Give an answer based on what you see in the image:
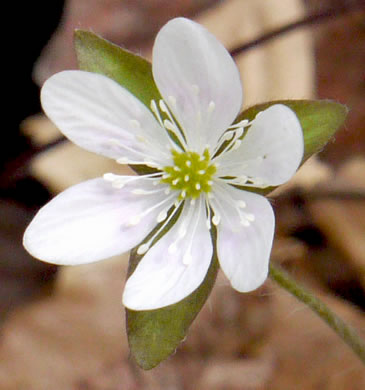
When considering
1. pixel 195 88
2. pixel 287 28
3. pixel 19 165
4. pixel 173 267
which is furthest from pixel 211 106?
pixel 19 165

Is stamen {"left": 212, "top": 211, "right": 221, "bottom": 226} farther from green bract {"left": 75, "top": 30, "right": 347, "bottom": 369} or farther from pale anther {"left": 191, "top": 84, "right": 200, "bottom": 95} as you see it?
pale anther {"left": 191, "top": 84, "right": 200, "bottom": 95}

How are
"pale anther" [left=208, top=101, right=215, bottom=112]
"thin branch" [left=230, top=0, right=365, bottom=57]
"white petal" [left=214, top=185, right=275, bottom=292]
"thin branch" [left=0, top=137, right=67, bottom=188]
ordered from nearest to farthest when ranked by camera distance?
"white petal" [left=214, top=185, right=275, bottom=292], "pale anther" [left=208, top=101, right=215, bottom=112], "thin branch" [left=230, top=0, right=365, bottom=57], "thin branch" [left=0, top=137, right=67, bottom=188]

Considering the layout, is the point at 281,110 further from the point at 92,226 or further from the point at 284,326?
the point at 284,326

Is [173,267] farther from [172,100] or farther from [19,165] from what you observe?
[19,165]

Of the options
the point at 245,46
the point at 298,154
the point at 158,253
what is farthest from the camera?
the point at 245,46

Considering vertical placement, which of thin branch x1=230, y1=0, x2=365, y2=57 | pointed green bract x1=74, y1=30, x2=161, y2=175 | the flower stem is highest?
pointed green bract x1=74, y1=30, x2=161, y2=175

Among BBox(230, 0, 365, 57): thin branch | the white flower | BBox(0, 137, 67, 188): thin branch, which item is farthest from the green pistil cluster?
BBox(0, 137, 67, 188): thin branch

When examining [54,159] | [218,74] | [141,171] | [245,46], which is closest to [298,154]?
[218,74]
